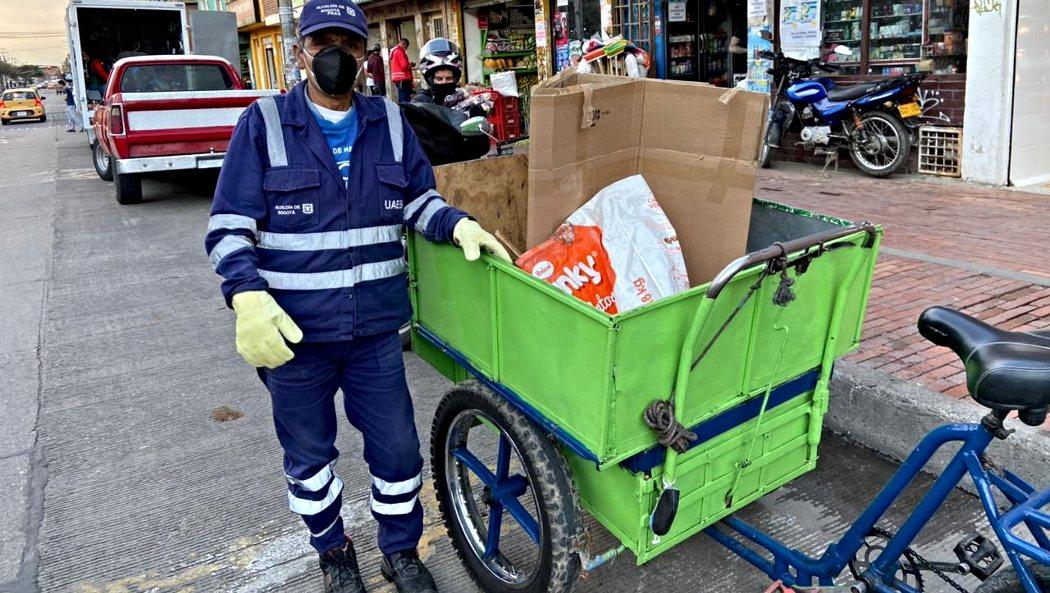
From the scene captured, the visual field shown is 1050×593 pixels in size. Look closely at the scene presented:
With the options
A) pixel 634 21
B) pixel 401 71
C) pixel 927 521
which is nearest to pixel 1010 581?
pixel 927 521

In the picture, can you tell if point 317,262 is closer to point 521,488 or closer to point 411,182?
point 411,182

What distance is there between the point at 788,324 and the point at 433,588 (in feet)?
4.95

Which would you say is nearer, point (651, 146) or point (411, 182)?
point (411, 182)

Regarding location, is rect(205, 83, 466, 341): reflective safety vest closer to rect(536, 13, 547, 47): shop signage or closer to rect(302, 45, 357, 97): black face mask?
rect(302, 45, 357, 97): black face mask

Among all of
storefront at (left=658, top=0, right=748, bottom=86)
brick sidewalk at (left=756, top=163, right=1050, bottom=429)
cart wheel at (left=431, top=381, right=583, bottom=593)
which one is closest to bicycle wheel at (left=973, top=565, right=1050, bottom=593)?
cart wheel at (left=431, top=381, right=583, bottom=593)

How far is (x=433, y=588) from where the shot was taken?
112 inches

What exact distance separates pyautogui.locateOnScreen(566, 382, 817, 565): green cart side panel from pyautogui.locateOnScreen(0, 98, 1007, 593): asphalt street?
54 cm

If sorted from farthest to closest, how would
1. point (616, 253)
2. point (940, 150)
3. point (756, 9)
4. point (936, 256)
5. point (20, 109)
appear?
point (20, 109) < point (756, 9) < point (940, 150) < point (936, 256) < point (616, 253)

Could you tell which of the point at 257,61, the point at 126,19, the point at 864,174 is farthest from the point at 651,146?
the point at 257,61

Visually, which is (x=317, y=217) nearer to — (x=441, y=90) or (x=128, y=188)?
(x=441, y=90)

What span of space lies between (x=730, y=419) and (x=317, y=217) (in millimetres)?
1384

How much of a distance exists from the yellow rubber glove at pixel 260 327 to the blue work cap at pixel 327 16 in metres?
0.83

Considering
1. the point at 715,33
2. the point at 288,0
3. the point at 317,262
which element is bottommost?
the point at 317,262

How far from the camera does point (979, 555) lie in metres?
2.03
